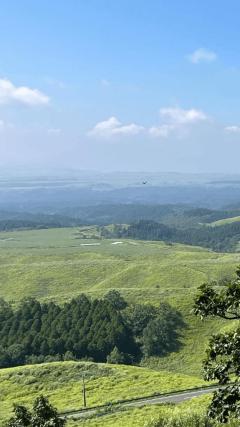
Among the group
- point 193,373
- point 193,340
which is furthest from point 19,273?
point 193,373

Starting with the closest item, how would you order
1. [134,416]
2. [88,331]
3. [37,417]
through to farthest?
[37,417] < [134,416] < [88,331]

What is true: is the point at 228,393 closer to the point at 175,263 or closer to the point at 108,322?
the point at 108,322

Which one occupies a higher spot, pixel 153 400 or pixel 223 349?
pixel 223 349

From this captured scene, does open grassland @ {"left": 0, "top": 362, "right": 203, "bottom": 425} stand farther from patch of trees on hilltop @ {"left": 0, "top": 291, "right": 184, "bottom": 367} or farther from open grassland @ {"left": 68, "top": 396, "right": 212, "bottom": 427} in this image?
patch of trees on hilltop @ {"left": 0, "top": 291, "right": 184, "bottom": 367}

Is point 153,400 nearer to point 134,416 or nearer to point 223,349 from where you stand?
point 134,416

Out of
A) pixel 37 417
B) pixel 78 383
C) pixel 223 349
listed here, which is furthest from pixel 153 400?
pixel 223 349

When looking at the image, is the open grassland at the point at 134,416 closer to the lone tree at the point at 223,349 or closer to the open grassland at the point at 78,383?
the open grassland at the point at 78,383

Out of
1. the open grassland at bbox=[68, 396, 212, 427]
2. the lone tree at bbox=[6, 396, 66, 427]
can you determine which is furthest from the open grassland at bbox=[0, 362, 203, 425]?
the lone tree at bbox=[6, 396, 66, 427]
